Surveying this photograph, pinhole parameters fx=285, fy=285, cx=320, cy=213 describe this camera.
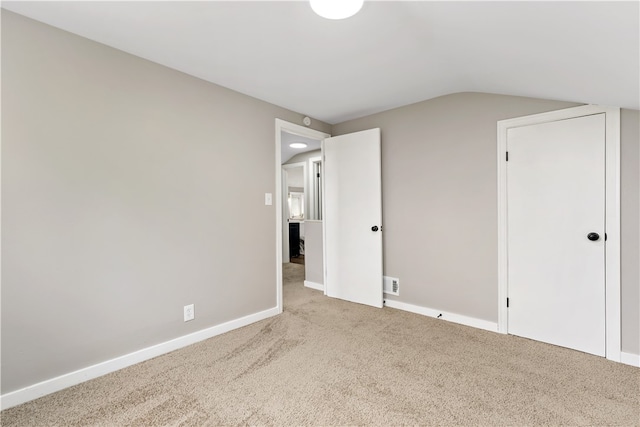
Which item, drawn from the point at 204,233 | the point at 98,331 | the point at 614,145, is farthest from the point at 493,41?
the point at 98,331

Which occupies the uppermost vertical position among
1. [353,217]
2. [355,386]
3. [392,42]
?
[392,42]

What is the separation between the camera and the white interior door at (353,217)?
3238 mm

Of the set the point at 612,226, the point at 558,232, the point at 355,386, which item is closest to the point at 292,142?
the point at 558,232

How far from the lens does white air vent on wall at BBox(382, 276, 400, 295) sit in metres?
3.23

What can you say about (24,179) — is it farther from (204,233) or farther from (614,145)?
(614,145)

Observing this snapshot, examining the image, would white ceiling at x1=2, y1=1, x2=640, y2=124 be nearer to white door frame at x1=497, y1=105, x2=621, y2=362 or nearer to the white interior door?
white door frame at x1=497, y1=105, x2=621, y2=362

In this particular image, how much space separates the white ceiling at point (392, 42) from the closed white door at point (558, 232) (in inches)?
13.4

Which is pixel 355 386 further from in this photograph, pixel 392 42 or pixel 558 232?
pixel 392 42

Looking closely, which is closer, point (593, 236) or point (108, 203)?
point (108, 203)

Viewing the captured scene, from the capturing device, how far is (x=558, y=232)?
89.5 inches

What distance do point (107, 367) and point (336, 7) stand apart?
262 cm

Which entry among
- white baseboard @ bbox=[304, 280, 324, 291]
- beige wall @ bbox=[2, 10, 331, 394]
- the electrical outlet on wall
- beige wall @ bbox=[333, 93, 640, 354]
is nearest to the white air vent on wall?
beige wall @ bbox=[333, 93, 640, 354]

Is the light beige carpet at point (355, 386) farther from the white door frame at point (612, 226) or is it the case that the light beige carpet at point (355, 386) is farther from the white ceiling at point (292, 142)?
the white ceiling at point (292, 142)

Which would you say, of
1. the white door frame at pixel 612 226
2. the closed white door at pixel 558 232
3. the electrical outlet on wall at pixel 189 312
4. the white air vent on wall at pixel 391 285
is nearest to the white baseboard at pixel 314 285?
the white air vent on wall at pixel 391 285
